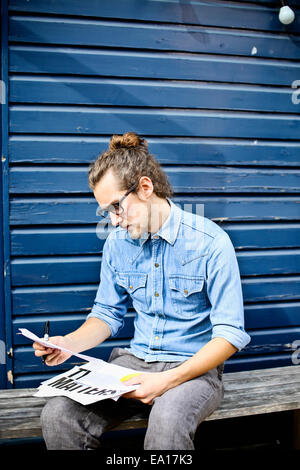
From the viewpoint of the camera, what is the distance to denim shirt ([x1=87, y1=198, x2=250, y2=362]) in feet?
7.07

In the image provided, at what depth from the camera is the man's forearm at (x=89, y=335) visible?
7.70 ft

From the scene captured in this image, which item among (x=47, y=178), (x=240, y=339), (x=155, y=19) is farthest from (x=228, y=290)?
(x=155, y=19)

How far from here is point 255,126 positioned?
3242 millimetres

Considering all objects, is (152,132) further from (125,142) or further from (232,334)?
(232,334)

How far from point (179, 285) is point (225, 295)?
0.91 feet

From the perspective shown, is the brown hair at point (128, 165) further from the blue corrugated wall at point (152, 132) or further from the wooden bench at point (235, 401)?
the wooden bench at point (235, 401)

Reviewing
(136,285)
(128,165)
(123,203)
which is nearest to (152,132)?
(128,165)

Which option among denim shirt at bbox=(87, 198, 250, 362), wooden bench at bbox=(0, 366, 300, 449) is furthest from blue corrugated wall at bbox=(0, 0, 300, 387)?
denim shirt at bbox=(87, 198, 250, 362)

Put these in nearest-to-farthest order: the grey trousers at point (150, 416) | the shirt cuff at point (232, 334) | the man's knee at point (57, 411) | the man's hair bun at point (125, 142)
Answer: the grey trousers at point (150, 416), the man's knee at point (57, 411), the shirt cuff at point (232, 334), the man's hair bun at point (125, 142)

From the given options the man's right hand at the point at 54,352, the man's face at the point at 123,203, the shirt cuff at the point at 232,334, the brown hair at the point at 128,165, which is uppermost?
the brown hair at the point at 128,165

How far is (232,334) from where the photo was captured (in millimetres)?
2080

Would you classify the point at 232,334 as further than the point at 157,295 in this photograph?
No

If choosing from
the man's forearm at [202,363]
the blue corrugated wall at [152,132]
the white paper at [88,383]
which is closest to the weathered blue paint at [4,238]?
the blue corrugated wall at [152,132]

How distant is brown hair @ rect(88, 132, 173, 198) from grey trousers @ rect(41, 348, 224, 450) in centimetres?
101
